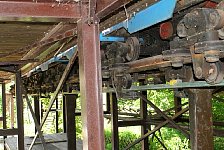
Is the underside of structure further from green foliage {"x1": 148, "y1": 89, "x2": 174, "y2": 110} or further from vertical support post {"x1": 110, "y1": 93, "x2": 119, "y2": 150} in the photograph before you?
green foliage {"x1": 148, "y1": 89, "x2": 174, "y2": 110}

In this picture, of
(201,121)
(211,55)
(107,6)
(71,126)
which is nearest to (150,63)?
(201,121)

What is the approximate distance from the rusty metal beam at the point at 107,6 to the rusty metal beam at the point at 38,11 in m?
0.14

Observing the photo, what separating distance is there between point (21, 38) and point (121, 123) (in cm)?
438

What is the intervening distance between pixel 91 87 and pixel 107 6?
457mm

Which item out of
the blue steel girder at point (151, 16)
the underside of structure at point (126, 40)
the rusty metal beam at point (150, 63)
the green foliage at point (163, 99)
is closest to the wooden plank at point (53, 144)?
the green foliage at point (163, 99)

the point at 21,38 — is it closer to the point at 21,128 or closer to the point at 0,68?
the point at 0,68

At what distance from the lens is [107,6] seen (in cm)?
183

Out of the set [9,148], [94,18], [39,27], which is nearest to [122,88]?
[39,27]

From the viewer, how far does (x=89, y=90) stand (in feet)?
6.49

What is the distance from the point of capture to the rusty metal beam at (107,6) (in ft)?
5.70

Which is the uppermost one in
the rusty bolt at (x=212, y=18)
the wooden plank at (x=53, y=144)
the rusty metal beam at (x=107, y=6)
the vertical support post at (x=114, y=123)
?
the rusty metal beam at (x=107, y=6)

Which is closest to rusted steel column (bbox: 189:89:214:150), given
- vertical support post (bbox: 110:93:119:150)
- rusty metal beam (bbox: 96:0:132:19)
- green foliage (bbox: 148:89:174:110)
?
rusty metal beam (bbox: 96:0:132:19)

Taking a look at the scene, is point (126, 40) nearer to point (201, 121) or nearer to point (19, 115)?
point (201, 121)

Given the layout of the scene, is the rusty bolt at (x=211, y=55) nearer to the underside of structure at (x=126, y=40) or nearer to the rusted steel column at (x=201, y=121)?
the underside of structure at (x=126, y=40)
